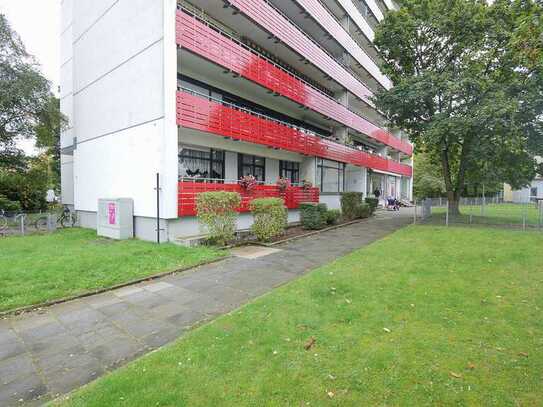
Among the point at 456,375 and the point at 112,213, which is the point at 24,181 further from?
the point at 456,375

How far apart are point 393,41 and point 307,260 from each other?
15048 mm

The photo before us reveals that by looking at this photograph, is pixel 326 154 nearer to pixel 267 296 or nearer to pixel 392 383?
pixel 267 296

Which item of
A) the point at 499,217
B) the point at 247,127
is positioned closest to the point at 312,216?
the point at 247,127

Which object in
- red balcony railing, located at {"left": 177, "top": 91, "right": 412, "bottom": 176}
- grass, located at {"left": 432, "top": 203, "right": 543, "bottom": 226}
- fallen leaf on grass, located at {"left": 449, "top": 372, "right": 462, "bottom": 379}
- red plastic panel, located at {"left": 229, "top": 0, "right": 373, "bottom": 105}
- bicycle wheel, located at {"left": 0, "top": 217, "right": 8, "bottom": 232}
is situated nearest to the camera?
fallen leaf on grass, located at {"left": 449, "top": 372, "right": 462, "bottom": 379}

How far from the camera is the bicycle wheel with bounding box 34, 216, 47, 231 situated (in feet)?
48.5

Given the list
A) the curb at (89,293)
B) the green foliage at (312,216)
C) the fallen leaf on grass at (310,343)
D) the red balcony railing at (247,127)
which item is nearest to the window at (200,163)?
the red balcony railing at (247,127)

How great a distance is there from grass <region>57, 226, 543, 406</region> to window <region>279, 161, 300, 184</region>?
12.5 m

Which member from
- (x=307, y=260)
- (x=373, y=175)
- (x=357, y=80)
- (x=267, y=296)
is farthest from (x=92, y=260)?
(x=373, y=175)

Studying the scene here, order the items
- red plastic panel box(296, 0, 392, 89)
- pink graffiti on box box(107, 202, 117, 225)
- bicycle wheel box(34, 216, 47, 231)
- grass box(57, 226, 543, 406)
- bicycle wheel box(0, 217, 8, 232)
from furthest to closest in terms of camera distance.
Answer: red plastic panel box(296, 0, 392, 89)
bicycle wheel box(34, 216, 47, 231)
bicycle wheel box(0, 217, 8, 232)
pink graffiti on box box(107, 202, 117, 225)
grass box(57, 226, 543, 406)

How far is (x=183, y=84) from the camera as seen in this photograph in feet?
39.5

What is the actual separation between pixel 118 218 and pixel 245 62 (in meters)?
8.59

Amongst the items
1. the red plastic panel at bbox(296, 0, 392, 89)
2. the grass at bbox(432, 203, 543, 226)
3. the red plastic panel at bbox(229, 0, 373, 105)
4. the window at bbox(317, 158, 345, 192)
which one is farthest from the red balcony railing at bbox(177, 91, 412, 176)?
the grass at bbox(432, 203, 543, 226)

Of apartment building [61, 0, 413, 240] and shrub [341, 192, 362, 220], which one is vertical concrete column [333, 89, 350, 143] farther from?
shrub [341, 192, 362, 220]

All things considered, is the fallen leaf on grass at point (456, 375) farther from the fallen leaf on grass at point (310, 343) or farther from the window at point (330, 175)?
the window at point (330, 175)
